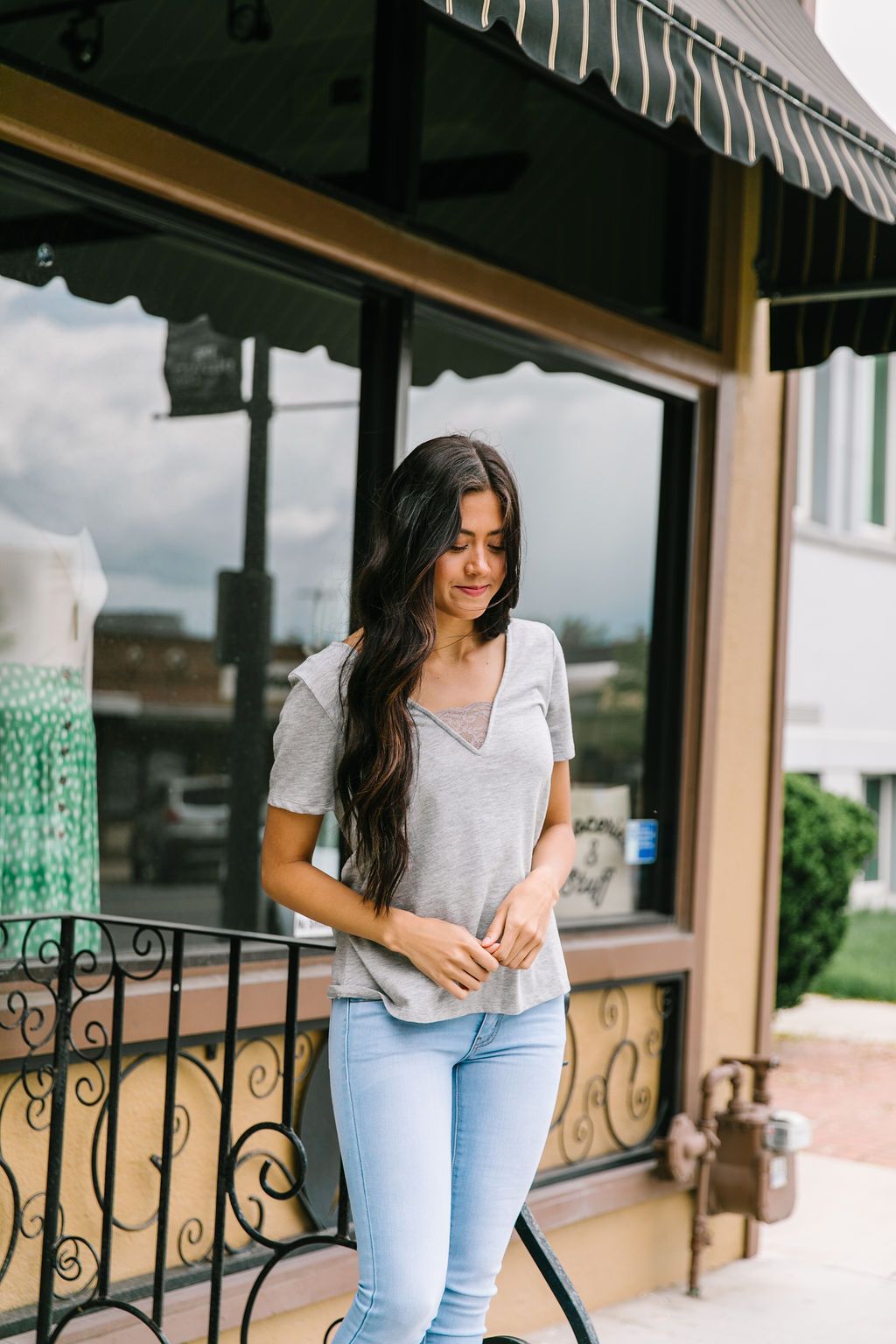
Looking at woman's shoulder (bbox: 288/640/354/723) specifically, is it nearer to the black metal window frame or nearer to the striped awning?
the black metal window frame

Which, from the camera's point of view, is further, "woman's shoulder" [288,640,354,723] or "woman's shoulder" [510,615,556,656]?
"woman's shoulder" [510,615,556,656]

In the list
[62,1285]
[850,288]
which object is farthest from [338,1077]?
[850,288]

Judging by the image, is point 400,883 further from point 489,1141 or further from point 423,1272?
point 423,1272

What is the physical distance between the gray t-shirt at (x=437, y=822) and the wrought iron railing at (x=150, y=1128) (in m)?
0.62

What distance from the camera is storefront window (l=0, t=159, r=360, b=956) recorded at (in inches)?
143

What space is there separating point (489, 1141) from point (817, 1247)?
3.58 meters

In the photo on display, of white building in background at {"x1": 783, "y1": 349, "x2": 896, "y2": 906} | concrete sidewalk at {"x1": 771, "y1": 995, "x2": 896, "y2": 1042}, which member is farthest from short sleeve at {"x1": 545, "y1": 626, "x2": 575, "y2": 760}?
white building in background at {"x1": 783, "y1": 349, "x2": 896, "y2": 906}

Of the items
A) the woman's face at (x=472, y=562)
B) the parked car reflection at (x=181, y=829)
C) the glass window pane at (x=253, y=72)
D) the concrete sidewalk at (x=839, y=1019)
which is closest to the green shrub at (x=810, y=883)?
the concrete sidewalk at (x=839, y=1019)

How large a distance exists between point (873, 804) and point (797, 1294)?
33.5 feet

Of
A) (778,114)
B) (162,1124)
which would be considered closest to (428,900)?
(162,1124)

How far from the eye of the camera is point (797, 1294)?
4.90 m

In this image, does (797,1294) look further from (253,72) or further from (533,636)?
(253,72)

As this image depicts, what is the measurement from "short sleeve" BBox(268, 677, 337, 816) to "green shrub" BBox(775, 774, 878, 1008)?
21.9ft

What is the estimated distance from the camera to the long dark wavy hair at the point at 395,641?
7.38 ft
